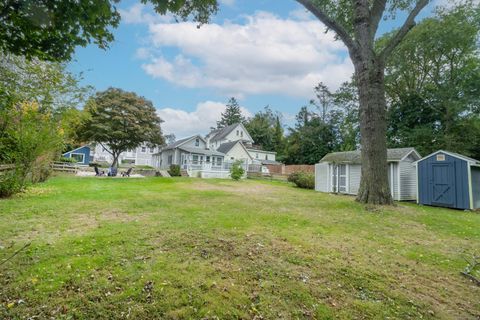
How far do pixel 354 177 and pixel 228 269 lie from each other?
1404 cm

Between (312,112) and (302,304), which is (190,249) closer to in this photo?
(302,304)

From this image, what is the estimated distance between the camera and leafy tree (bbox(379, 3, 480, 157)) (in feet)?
61.3

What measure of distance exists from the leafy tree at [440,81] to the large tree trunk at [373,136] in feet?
51.7

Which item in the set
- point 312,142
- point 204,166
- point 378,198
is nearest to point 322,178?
point 378,198

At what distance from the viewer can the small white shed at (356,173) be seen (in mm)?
13633

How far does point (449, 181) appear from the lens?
10984 mm

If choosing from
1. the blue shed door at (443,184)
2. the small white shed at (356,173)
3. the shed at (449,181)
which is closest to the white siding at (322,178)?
the small white shed at (356,173)

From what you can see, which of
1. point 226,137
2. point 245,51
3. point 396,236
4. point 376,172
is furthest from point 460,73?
point 226,137

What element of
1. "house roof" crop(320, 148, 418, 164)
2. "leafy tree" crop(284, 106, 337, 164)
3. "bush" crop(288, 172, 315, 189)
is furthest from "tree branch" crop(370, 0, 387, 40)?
"leafy tree" crop(284, 106, 337, 164)

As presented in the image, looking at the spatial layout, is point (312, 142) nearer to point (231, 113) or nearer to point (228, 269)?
point (231, 113)

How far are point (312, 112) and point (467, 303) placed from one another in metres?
40.0

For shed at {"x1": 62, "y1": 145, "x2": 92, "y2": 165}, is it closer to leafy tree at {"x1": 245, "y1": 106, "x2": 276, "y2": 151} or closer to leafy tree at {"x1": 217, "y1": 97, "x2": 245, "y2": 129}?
leafy tree at {"x1": 245, "y1": 106, "x2": 276, "y2": 151}

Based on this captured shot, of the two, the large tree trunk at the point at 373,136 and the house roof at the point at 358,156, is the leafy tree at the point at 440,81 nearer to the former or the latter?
the house roof at the point at 358,156

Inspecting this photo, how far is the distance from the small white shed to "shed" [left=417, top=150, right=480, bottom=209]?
5.26 ft
